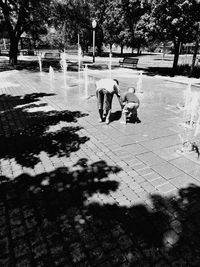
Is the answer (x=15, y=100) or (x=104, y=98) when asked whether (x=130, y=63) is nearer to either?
(x=15, y=100)

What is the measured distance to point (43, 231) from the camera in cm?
333

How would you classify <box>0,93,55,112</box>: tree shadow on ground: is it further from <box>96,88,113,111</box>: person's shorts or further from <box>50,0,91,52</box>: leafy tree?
<box>50,0,91,52</box>: leafy tree

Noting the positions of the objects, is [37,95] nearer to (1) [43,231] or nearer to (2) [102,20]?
(1) [43,231]

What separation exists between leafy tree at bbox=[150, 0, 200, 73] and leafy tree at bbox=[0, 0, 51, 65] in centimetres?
1078

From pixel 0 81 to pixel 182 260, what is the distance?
1558cm

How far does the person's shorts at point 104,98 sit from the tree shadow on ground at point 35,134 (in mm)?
1052

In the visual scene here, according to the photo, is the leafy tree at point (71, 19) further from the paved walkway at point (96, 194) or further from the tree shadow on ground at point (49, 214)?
the tree shadow on ground at point (49, 214)

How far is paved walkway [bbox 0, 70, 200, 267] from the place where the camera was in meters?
3.05

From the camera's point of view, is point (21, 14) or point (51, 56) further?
point (51, 56)

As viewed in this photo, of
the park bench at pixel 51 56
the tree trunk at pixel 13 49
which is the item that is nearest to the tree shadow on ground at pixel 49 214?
the tree trunk at pixel 13 49

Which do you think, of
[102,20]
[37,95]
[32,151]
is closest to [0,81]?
[37,95]

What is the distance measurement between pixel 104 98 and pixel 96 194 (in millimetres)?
3654

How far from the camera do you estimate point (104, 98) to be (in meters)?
7.08

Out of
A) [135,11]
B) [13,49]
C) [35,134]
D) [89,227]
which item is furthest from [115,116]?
[13,49]
